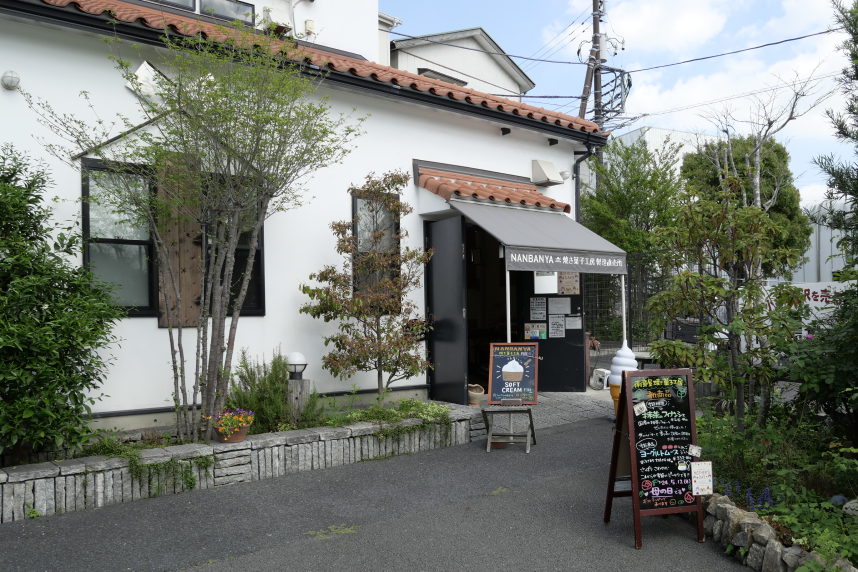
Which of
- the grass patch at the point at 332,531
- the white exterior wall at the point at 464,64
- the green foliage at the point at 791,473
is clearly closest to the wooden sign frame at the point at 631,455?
the green foliage at the point at 791,473

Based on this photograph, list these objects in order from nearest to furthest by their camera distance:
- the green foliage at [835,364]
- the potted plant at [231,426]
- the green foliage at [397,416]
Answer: the green foliage at [835,364] < the potted plant at [231,426] < the green foliage at [397,416]

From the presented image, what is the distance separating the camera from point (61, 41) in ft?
20.5

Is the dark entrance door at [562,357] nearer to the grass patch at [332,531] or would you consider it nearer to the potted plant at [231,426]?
the potted plant at [231,426]

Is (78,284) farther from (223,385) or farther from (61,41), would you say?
(61,41)

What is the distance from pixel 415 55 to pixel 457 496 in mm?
15774

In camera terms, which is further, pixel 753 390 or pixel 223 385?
pixel 223 385

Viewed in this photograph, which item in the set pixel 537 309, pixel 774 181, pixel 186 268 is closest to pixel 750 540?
pixel 186 268

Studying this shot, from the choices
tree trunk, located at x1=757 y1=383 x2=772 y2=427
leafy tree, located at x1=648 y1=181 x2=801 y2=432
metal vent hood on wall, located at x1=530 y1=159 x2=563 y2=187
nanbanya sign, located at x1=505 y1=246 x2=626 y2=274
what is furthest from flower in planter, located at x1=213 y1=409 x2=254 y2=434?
metal vent hood on wall, located at x1=530 y1=159 x2=563 y2=187

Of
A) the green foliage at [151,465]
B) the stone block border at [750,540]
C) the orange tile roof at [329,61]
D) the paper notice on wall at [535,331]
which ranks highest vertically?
the orange tile roof at [329,61]

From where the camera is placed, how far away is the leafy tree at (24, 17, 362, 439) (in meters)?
5.73

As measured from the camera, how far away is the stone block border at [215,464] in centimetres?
480

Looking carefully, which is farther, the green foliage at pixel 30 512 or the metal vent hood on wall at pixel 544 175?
the metal vent hood on wall at pixel 544 175

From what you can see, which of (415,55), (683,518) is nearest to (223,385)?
(683,518)

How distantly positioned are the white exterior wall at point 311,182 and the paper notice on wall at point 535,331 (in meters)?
2.28
